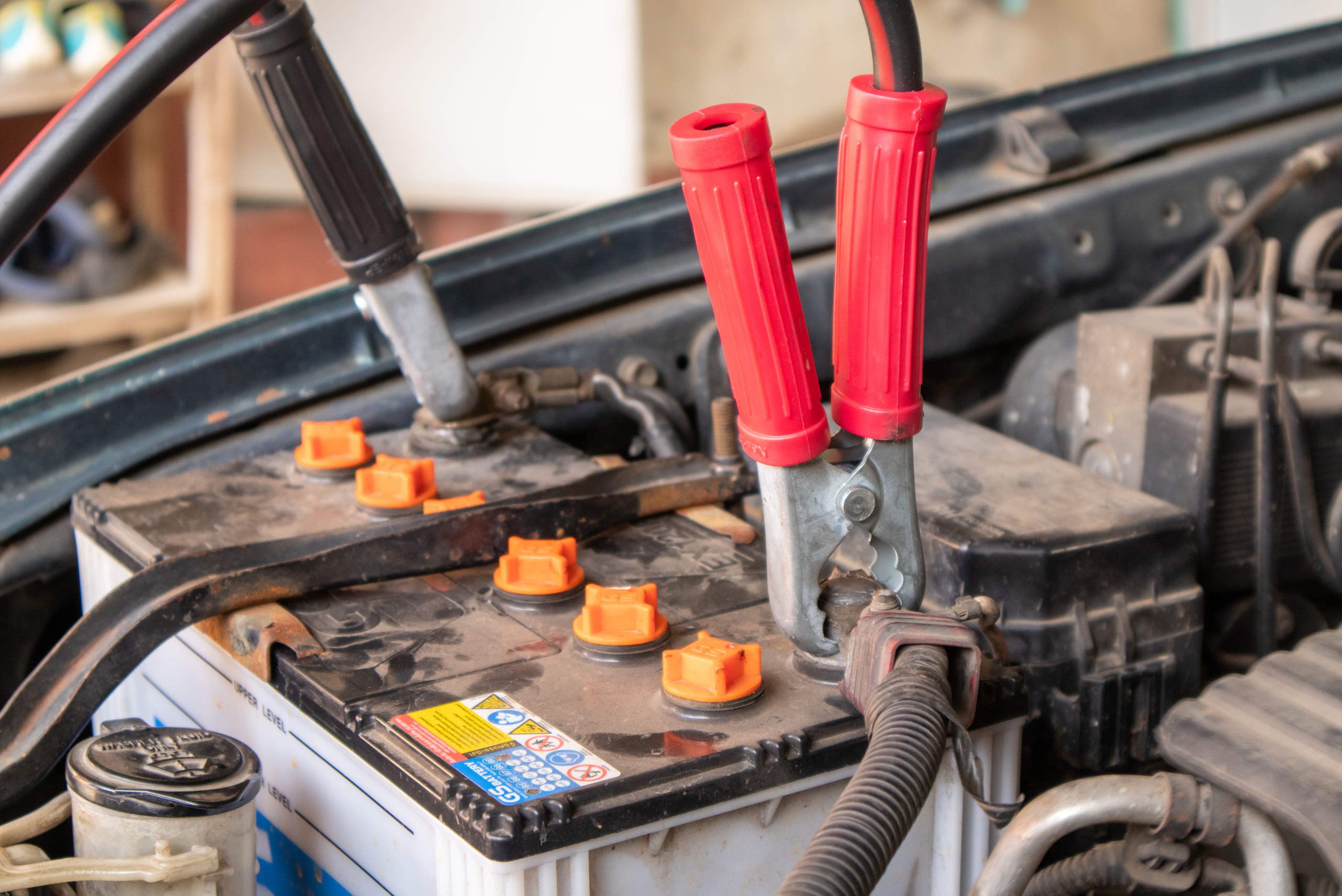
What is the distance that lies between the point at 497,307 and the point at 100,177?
2332mm

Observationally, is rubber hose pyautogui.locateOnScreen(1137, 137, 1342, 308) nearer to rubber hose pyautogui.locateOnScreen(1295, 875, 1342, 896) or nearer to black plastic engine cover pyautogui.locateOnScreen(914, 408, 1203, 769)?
black plastic engine cover pyautogui.locateOnScreen(914, 408, 1203, 769)

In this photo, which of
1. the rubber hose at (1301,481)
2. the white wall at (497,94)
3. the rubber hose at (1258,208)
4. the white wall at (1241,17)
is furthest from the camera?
the white wall at (1241,17)

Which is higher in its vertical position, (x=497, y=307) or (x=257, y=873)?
(x=497, y=307)

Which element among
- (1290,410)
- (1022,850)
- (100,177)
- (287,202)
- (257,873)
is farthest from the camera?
(287,202)

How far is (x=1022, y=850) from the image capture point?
2.09ft

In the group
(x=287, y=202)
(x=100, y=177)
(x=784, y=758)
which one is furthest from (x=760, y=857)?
(x=287, y=202)

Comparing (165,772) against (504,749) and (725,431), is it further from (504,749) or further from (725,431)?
(725,431)

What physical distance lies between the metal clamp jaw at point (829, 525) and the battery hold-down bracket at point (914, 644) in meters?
0.04

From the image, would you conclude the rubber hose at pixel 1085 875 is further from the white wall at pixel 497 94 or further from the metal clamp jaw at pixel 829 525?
the white wall at pixel 497 94

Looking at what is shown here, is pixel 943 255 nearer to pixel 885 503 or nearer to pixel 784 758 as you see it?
pixel 885 503

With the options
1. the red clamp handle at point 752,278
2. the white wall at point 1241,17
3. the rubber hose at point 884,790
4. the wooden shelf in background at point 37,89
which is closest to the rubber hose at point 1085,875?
the rubber hose at point 884,790

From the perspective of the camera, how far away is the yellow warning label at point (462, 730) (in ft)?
2.11

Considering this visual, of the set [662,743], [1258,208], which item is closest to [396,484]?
[662,743]

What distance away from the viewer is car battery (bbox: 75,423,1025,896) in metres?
0.61
